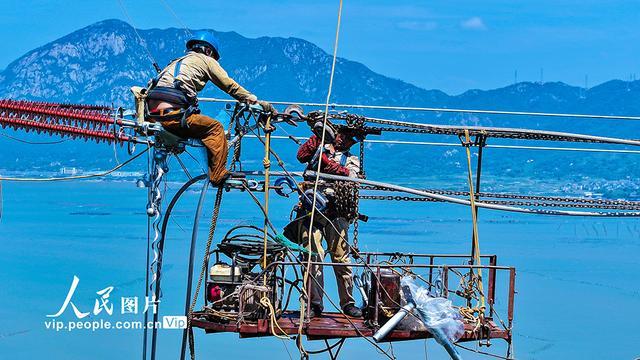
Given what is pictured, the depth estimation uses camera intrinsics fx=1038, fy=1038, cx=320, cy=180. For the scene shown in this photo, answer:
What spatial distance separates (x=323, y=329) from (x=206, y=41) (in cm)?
388

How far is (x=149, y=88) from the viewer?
13.1 meters

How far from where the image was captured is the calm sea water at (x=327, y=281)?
73312mm

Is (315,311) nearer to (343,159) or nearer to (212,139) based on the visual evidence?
(343,159)

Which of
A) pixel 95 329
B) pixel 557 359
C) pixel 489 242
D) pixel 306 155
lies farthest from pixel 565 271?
pixel 306 155

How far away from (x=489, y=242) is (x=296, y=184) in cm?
12198

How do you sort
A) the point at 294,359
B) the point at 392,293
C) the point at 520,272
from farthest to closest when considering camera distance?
the point at 520,272
the point at 294,359
the point at 392,293

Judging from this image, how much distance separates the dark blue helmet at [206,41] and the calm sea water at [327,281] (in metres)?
16.8

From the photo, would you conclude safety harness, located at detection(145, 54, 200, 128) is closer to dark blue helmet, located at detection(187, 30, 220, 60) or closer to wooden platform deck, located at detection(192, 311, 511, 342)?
dark blue helmet, located at detection(187, 30, 220, 60)

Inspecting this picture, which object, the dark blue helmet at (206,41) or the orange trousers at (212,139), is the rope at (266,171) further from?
the dark blue helmet at (206,41)

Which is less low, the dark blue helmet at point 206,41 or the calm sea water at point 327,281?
the dark blue helmet at point 206,41

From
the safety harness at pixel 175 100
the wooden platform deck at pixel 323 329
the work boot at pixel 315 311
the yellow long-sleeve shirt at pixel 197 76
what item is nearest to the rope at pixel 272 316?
the wooden platform deck at pixel 323 329

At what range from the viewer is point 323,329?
1256cm

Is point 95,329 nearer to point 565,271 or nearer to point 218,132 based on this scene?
point 565,271

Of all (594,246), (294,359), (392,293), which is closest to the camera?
(392,293)
